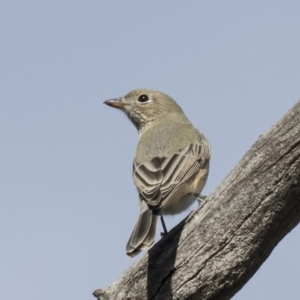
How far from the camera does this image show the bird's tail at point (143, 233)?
239 inches

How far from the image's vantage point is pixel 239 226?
18.0 ft

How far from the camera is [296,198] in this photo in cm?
536

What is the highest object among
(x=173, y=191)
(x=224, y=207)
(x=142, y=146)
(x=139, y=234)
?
(x=142, y=146)

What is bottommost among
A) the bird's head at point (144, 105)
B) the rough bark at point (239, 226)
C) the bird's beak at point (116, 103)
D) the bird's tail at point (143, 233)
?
the rough bark at point (239, 226)

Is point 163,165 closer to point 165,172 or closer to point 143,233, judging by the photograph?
point 165,172

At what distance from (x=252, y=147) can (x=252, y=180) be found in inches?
11.4

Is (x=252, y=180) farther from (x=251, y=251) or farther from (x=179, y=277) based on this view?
(x=179, y=277)

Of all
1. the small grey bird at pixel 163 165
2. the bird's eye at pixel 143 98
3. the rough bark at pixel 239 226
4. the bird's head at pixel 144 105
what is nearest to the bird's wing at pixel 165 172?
the small grey bird at pixel 163 165

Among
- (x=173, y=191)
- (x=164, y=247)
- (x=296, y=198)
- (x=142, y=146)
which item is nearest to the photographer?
(x=296, y=198)

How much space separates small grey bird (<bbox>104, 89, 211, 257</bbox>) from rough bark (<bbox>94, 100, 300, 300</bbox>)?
48 centimetres

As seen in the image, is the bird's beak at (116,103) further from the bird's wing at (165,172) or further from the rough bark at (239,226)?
the rough bark at (239,226)

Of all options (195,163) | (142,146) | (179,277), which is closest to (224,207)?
(179,277)

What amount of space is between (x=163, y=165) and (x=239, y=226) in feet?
6.72

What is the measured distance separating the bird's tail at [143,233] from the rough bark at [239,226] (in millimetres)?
292
